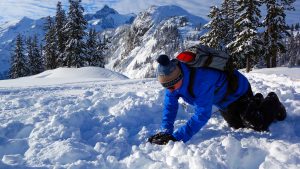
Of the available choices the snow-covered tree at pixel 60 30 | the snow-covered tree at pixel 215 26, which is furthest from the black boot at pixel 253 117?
the snow-covered tree at pixel 60 30

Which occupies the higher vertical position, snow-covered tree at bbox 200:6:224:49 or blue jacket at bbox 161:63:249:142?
snow-covered tree at bbox 200:6:224:49

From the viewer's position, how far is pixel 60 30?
Answer: 136 ft

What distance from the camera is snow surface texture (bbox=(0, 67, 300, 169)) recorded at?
13.9 feet

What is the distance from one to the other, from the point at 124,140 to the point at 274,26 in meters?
30.2

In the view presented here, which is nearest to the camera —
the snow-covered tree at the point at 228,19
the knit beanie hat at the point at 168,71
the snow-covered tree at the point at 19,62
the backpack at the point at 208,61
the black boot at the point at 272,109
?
the knit beanie hat at the point at 168,71

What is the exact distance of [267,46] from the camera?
32.5 m

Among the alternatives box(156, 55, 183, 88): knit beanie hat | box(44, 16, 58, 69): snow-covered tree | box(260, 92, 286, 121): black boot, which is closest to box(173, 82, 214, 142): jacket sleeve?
box(156, 55, 183, 88): knit beanie hat

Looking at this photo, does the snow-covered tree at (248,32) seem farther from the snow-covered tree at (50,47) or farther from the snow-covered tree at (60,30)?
the snow-covered tree at (50,47)

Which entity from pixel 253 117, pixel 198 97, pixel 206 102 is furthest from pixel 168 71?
pixel 253 117

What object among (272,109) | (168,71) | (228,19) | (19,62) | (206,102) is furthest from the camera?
(19,62)

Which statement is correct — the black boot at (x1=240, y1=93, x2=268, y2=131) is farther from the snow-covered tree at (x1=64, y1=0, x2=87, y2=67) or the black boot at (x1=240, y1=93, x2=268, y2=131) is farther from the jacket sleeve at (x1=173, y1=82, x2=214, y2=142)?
the snow-covered tree at (x1=64, y1=0, x2=87, y2=67)

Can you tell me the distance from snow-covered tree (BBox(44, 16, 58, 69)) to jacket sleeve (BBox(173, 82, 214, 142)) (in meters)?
40.6

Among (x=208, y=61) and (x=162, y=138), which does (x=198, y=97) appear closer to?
(x=208, y=61)

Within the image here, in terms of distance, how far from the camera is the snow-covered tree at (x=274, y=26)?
105 feet
